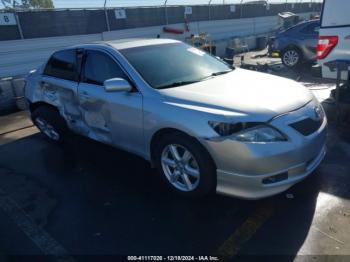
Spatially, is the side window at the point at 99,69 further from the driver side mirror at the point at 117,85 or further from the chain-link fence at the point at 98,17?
the chain-link fence at the point at 98,17

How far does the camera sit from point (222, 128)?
2.92 metres

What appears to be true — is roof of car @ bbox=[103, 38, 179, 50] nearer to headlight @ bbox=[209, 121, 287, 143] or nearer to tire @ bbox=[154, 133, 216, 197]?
tire @ bbox=[154, 133, 216, 197]

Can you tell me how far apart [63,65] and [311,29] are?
28.6ft

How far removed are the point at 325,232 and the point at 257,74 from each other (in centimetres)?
210

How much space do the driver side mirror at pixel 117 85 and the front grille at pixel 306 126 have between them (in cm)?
176

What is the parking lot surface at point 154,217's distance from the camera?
279 centimetres

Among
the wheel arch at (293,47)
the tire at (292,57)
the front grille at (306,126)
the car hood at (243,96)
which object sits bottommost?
the tire at (292,57)

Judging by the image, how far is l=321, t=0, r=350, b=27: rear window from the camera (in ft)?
17.1

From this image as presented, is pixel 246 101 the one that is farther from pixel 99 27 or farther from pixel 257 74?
pixel 99 27

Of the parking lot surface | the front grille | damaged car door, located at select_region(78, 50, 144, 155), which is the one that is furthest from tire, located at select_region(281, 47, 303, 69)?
damaged car door, located at select_region(78, 50, 144, 155)

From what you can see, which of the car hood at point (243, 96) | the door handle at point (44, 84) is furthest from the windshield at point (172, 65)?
the door handle at point (44, 84)

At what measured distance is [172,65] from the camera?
398 cm

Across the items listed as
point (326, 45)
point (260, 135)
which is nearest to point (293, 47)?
Answer: point (326, 45)

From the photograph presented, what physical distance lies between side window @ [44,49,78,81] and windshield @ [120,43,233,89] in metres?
1.01
